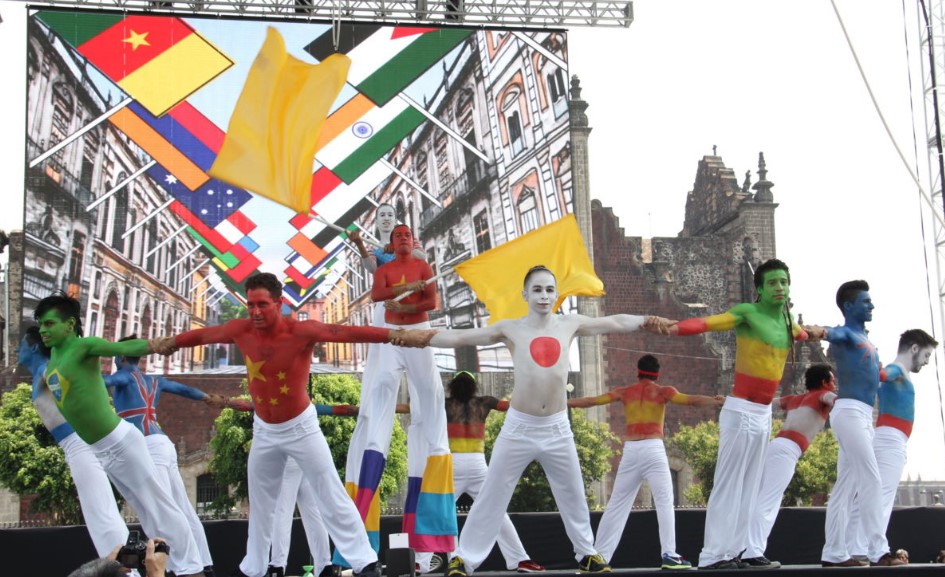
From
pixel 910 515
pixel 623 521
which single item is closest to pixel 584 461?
pixel 910 515

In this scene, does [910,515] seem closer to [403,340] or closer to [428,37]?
[403,340]

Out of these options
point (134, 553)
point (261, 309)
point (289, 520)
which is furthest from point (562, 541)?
point (134, 553)

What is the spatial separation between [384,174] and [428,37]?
3604mm

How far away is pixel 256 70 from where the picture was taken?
29.1 ft

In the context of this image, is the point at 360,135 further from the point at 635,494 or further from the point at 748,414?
the point at 748,414

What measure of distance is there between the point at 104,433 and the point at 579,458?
2172 centimetres

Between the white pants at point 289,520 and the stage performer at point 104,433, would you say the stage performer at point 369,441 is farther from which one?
the stage performer at point 104,433

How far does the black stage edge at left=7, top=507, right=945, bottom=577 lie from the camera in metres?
11.4

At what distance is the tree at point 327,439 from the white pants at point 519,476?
1641 centimetres

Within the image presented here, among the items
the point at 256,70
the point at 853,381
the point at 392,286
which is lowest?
the point at 853,381

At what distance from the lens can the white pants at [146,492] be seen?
802 cm

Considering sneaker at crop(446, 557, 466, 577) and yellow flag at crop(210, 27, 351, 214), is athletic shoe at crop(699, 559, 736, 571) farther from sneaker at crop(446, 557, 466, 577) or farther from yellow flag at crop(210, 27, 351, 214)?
yellow flag at crop(210, 27, 351, 214)

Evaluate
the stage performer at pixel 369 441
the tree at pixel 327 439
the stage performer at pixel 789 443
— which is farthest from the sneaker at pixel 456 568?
the tree at pixel 327 439

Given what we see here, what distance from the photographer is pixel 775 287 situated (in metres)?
8.47
